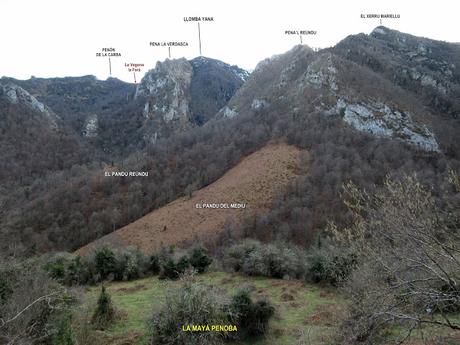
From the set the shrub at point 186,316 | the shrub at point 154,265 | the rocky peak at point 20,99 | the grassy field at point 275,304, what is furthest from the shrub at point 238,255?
the rocky peak at point 20,99

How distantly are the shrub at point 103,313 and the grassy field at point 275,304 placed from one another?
38 centimetres

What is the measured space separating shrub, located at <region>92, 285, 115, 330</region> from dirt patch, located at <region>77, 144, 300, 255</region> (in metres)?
34.9

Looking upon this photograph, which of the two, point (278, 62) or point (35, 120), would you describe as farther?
point (278, 62)

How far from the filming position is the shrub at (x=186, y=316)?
12.3 meters

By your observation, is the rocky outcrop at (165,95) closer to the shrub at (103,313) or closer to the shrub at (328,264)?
the shrub at (328,264)

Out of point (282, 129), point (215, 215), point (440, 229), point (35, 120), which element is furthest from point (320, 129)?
point (35, 120)

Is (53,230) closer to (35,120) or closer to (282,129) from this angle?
(282,129)

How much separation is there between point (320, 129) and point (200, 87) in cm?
12085

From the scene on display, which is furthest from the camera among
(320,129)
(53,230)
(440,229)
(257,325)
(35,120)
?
(35,120)

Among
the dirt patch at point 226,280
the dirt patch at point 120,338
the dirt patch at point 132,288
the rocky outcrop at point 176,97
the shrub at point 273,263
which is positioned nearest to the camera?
the dirt patch at point 120,338

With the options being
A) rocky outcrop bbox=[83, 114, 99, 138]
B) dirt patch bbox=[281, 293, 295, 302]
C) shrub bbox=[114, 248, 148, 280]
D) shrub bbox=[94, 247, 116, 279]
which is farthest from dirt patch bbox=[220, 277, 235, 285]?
rocky outcrop bbox=[83, 114, 99, 138]

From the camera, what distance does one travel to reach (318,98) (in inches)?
3531

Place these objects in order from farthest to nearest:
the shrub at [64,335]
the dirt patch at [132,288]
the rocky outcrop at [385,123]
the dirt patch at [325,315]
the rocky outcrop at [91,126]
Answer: the rocky outcrop at [91,126], the rocky outcrop at [385,123], the dirt patch at [132,288], the dirt patch at [325,315], the shrub at [64,335]

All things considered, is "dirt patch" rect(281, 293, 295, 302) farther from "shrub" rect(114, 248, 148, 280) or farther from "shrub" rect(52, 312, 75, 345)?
"shrub" rect(114, 248, 148, 280)
